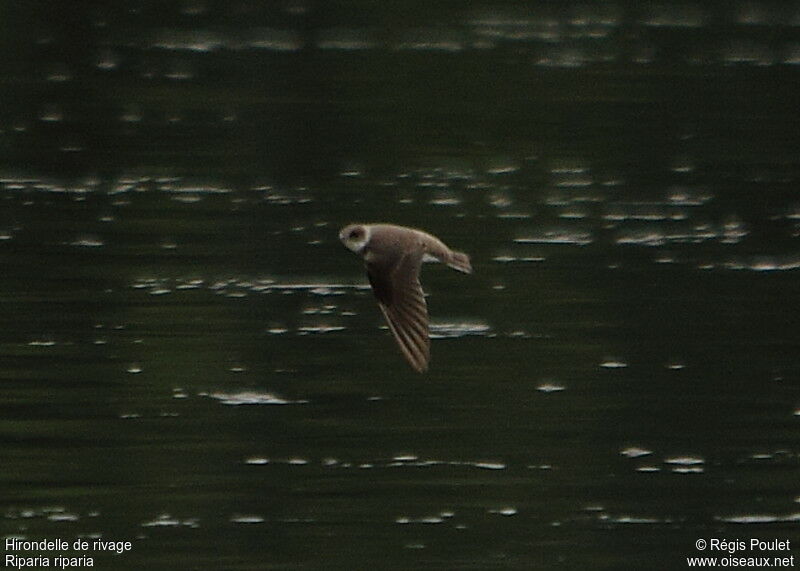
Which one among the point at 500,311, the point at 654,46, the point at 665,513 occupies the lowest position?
the point at 665,513

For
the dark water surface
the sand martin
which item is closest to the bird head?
Result: the sand martin

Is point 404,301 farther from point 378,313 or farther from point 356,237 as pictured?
point 378,313

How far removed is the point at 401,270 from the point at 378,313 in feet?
8.90

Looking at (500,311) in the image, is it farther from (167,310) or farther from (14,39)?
(14,39)

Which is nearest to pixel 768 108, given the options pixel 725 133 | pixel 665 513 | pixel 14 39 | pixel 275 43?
pixel 725 133

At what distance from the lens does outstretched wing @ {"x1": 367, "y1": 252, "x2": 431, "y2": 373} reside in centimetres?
771

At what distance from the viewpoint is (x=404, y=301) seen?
25.6ft

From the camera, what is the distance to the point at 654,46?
19.6m

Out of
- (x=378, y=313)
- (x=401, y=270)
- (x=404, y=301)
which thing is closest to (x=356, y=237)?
(x=401, y=270)

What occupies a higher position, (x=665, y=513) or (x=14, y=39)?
(x=14, y=39)

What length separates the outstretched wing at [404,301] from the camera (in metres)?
7.71

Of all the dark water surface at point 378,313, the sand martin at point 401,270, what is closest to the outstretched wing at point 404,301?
the sand martin at point 401,270

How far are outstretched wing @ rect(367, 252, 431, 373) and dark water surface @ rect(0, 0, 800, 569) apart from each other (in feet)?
2.71

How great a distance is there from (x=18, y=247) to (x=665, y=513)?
4.53m
